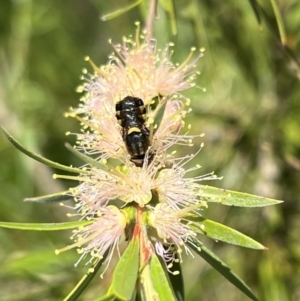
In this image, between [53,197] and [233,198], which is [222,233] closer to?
[233,198]

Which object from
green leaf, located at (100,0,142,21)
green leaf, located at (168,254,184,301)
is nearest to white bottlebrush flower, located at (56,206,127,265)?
green leaf, located at (168,254,184,301)

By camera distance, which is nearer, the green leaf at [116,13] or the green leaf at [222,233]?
the green leaf at [222,233]

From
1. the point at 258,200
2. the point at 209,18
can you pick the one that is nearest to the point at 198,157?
the point at 209,18

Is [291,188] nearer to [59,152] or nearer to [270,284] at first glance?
[270,284]

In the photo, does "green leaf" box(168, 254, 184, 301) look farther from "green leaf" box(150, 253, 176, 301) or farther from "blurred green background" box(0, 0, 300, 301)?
"blurred green background" box(0, 0, 300, 301)

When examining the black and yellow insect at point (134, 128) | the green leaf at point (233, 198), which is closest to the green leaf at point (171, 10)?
the black and yellow insect at point (134, 128)

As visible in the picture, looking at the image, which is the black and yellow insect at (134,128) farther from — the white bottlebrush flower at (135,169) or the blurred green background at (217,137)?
the blurred green background at (217,137)
